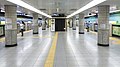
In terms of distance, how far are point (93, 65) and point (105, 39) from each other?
20.4ft

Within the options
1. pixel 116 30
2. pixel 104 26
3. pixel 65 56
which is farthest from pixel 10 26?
pixel 116 30

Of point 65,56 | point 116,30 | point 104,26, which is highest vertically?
point 104,26

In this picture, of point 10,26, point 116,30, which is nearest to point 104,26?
point 10,26

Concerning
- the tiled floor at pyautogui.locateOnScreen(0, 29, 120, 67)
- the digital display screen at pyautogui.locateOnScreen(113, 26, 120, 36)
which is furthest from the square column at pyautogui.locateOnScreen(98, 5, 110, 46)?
the digital display screen at pyautogui.locateOnScreen(113, 26, 120, 36)

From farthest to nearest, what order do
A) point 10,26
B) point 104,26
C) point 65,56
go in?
point 104,26
point 10,26
point 65,56

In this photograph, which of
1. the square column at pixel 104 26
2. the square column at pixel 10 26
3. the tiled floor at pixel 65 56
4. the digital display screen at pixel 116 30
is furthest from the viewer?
the digital display screen at pixel 116 30

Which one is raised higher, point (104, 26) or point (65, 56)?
point (104, 26)

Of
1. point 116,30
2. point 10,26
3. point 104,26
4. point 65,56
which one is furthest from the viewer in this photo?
point 116,30

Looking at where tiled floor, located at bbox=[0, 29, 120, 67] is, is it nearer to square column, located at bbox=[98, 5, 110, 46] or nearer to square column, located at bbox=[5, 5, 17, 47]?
square column, located at bbox=[5, 5, 17, 47]

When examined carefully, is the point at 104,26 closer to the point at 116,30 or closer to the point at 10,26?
the point at 10,26

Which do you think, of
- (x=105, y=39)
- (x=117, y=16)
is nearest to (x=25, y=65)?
(x=105, y=39)

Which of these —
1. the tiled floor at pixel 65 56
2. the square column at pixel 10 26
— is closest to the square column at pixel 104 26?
the tiled floor at pixel 65 56

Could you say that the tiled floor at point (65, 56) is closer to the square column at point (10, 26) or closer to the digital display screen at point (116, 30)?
the square column at point (10, 26)

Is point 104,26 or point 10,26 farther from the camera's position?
point 104,26
